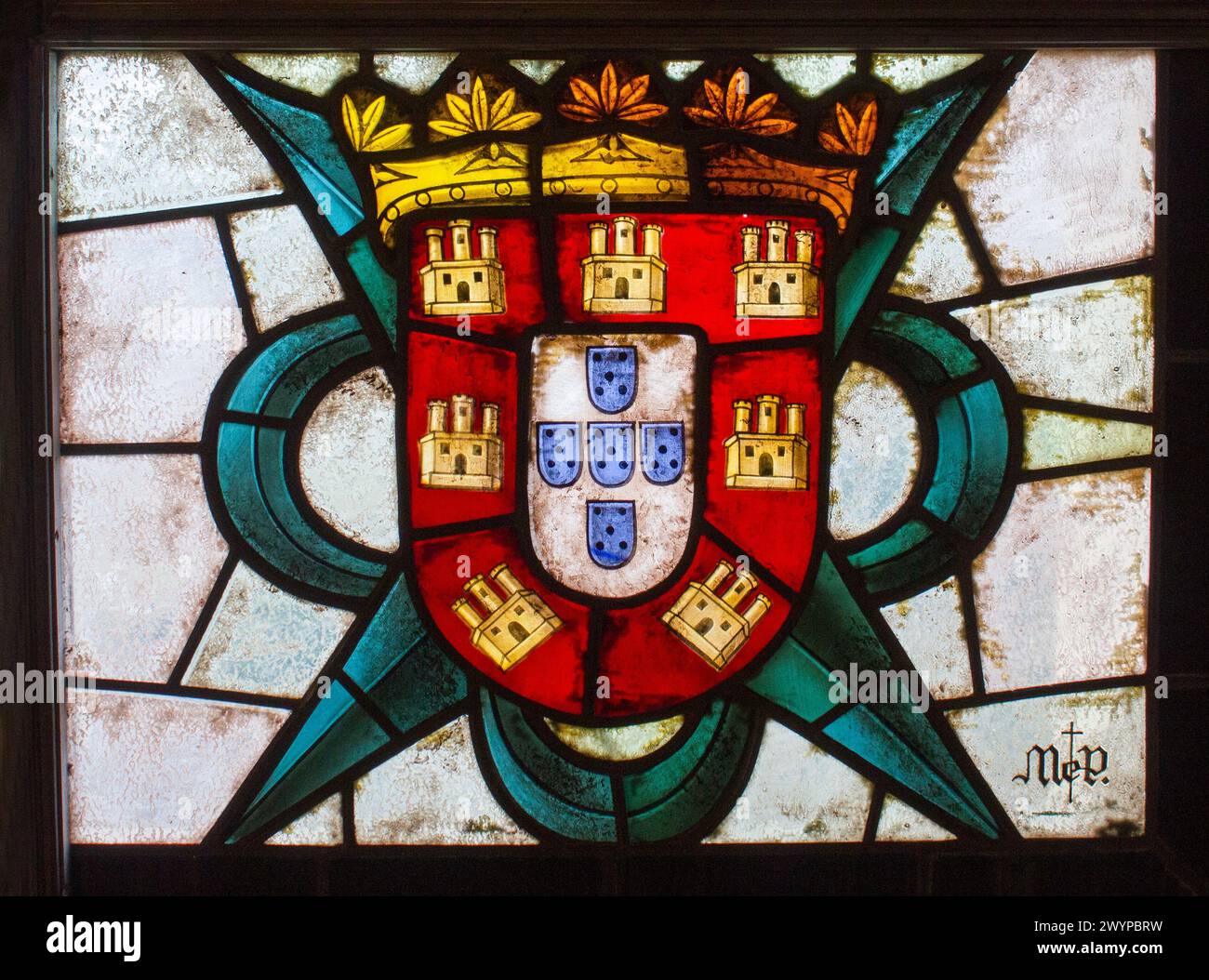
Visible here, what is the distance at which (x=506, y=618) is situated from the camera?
1871 millimetres

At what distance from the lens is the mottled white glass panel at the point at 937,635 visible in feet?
6.20

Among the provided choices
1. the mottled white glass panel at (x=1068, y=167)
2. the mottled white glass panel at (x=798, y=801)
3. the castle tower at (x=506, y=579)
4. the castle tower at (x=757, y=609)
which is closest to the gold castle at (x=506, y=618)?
the castle tower at (x=506, y=579)

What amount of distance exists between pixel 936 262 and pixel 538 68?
848 mm

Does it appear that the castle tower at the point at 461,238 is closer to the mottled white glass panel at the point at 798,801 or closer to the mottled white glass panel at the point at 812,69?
the mottled white glass panel at the point at 812,69

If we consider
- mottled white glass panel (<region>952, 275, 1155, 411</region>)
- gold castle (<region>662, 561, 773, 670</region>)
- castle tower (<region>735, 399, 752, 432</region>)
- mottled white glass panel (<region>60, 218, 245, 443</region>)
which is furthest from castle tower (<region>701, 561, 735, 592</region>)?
mottled white glass panel (<region>60, 218, 245, 443</region>)

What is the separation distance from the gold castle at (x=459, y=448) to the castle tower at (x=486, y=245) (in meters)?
0.27

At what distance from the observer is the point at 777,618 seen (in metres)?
1.87

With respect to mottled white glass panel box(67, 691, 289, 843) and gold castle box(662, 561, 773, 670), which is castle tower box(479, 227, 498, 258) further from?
mottled white glass panel box(67, 691, 289, 843)

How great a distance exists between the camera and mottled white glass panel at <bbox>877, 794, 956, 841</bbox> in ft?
6.25

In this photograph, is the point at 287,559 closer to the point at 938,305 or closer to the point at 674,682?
the point at 674,682

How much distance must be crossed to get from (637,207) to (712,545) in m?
0.66

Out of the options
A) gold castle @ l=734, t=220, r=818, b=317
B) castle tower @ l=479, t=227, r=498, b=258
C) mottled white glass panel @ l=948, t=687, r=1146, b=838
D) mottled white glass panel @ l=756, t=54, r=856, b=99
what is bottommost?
mottled white glass panel @ l=948, t=687, r=1146, b=838

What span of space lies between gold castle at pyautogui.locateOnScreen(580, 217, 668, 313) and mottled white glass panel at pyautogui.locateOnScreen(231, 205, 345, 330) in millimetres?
487

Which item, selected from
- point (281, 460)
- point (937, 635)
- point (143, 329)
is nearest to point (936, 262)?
point (937, 635)
